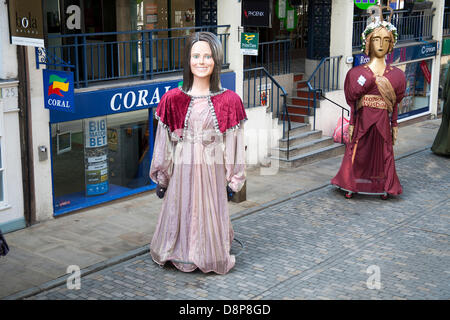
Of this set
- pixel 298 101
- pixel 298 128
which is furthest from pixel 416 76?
pixel 298 128

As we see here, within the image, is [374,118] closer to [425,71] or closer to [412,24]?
[412,24]

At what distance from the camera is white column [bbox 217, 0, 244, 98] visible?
1316 cm

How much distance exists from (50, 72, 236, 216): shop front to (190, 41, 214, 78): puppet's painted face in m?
2.92

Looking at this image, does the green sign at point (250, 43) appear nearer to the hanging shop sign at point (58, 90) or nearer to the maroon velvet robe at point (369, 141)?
the maroon velvet robe at point (369, 141)

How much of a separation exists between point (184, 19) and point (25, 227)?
6450 mm

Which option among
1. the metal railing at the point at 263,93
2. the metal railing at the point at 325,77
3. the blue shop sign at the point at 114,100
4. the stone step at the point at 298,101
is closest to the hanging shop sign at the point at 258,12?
→ the metal railing at the point at 263,93

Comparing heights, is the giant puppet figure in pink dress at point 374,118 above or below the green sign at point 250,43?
below

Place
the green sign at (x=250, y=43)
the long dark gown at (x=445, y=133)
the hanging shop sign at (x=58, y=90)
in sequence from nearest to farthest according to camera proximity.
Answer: the hanging shop sign at (x=58, y=90) < the green sign at (x=250, y=43) < the long dark gown at (x=445, y=133)

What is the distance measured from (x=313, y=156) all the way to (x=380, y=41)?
3.82 metres

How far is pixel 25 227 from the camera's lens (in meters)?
10.1

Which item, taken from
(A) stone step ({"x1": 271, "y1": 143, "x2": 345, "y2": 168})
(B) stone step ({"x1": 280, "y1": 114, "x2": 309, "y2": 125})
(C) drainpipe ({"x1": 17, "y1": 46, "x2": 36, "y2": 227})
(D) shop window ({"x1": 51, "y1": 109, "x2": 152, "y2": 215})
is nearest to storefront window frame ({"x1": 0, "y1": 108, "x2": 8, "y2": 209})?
(C) drainpipe ({"x1": 17, "y1": 46, "x2": 36, "y2": 227})

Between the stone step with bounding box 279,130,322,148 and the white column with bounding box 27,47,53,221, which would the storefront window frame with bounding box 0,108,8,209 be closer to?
the white column with bounding box 27,47,53,221

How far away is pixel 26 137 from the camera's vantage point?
9.98m

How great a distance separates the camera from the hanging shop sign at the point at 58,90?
31.5 ft
